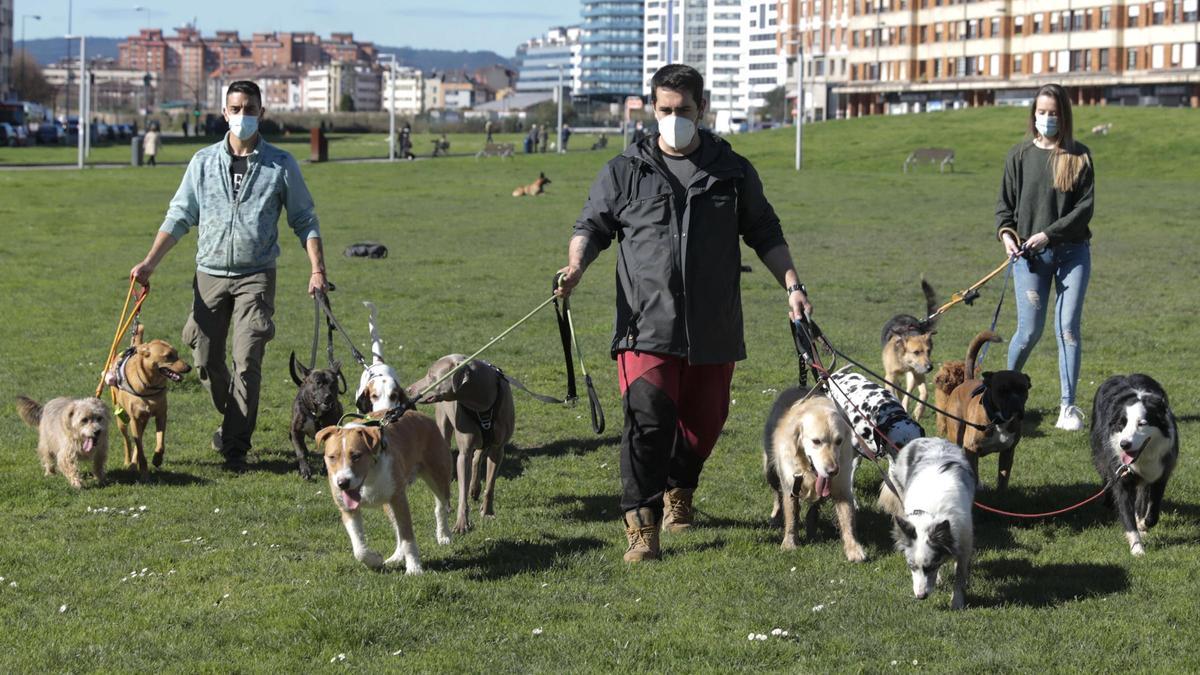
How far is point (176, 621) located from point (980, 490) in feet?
17.0

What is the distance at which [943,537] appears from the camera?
6449 mm

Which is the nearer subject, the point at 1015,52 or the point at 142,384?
the point at 142,384

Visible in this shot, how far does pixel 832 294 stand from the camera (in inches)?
778

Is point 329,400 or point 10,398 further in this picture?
point 10,398

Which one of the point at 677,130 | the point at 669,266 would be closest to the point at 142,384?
the point at 669,266

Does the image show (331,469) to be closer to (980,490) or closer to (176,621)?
(176,621)

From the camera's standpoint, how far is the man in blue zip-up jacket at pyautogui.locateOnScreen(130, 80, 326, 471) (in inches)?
365

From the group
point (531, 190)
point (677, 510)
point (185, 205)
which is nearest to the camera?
point (677, 510)

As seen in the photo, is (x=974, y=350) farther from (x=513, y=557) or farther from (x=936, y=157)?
(x=936, y=157)

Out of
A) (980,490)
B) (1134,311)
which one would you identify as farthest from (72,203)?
(980,490)

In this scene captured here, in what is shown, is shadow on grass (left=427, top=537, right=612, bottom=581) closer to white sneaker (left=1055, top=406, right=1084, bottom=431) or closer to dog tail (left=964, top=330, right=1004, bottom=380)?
dog tail (left=964, top=330, right=1004, bottom=380)

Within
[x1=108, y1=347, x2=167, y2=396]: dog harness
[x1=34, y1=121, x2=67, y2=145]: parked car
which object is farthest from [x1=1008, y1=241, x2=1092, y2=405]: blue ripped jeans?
[x1=34, y1=121, x2=67, y2=145]: parked car

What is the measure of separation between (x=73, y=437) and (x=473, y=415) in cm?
282

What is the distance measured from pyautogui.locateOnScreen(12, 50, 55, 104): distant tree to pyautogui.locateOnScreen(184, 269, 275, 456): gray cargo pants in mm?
161168
